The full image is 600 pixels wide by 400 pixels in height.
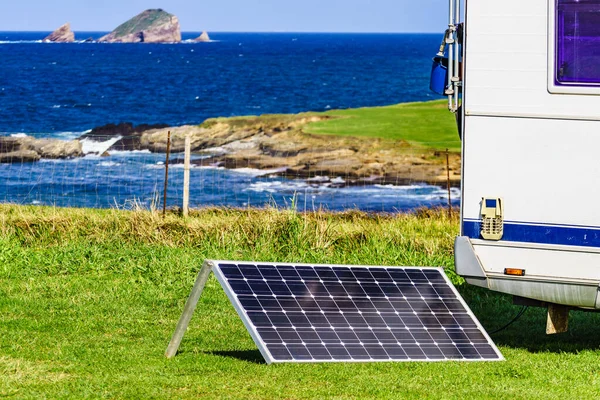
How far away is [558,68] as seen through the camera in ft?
24.2

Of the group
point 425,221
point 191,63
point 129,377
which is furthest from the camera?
point 191,63

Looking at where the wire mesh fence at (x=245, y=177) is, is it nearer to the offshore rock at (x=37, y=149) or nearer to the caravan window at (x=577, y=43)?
the offshore rock at (x=37, y=149)

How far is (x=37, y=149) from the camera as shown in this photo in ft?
152

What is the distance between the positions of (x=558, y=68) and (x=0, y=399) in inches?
187

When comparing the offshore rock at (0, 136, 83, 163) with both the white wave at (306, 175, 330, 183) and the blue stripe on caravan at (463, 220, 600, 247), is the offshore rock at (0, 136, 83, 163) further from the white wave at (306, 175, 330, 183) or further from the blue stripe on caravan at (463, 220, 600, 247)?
the blue stripe on caravan at (463, 220, 600, 247)

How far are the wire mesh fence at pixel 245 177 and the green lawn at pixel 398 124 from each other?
10461mm

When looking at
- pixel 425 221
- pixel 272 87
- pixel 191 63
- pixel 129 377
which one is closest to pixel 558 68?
pixel 129 377

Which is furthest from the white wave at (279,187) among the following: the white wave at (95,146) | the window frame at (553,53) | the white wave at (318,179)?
the window frame at (553,53)

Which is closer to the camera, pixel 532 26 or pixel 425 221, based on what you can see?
pixel 532 26

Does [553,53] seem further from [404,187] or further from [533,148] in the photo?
[404,187]

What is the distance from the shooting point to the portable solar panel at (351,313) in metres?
6.88

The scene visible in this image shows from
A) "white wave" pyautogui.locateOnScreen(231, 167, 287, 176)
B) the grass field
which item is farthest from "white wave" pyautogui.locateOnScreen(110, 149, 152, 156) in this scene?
the grass field

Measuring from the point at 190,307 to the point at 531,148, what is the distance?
2.90 meters

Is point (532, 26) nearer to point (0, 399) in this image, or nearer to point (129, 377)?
point (129, 377)
